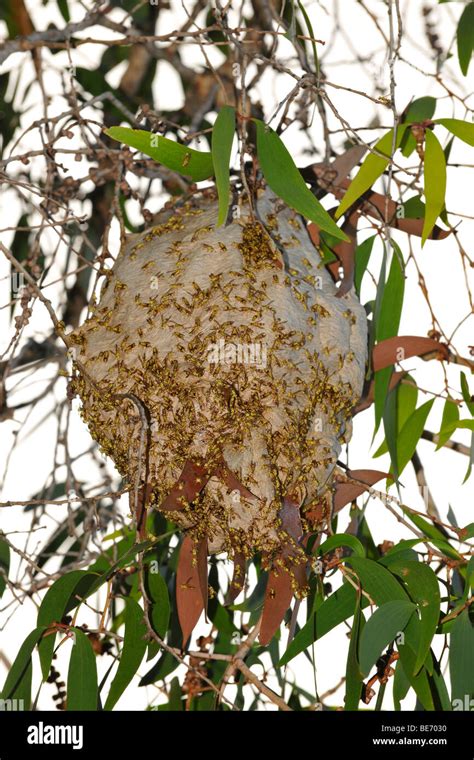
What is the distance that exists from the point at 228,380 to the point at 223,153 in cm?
25

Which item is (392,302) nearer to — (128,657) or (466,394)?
(466,394)

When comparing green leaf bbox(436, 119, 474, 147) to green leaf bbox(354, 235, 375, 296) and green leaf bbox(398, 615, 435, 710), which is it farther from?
green leaf bbox(398, 615, 435, 710)

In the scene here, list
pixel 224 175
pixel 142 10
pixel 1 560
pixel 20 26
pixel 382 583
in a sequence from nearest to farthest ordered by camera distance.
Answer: pixel 224 175
pixel 382 583
pixel 1 560
pixel 20 26
pixel 142 10

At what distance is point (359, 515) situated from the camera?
4.64 feet

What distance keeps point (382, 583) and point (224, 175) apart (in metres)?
0.50

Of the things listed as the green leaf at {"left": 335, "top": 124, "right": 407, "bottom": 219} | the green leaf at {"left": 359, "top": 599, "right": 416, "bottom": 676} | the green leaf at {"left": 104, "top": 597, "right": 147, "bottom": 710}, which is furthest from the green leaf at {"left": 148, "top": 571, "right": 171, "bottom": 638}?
the green leaf at {"left": 335, "top": 124, "right": 407, "bottom": 219}

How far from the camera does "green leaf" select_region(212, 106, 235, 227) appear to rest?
955 millimetres

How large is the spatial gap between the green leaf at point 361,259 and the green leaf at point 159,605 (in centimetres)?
49

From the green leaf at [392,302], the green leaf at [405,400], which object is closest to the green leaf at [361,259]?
the green leaf at [392,302]

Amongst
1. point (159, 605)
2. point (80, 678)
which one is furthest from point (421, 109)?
point (80, 678)

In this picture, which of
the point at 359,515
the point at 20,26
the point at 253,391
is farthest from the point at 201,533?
the point at 20,26

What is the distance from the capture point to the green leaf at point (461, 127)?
43.4 inches

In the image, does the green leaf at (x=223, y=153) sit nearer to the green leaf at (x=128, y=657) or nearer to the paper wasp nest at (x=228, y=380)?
the paper wasp nest at (x=228, y=380)
